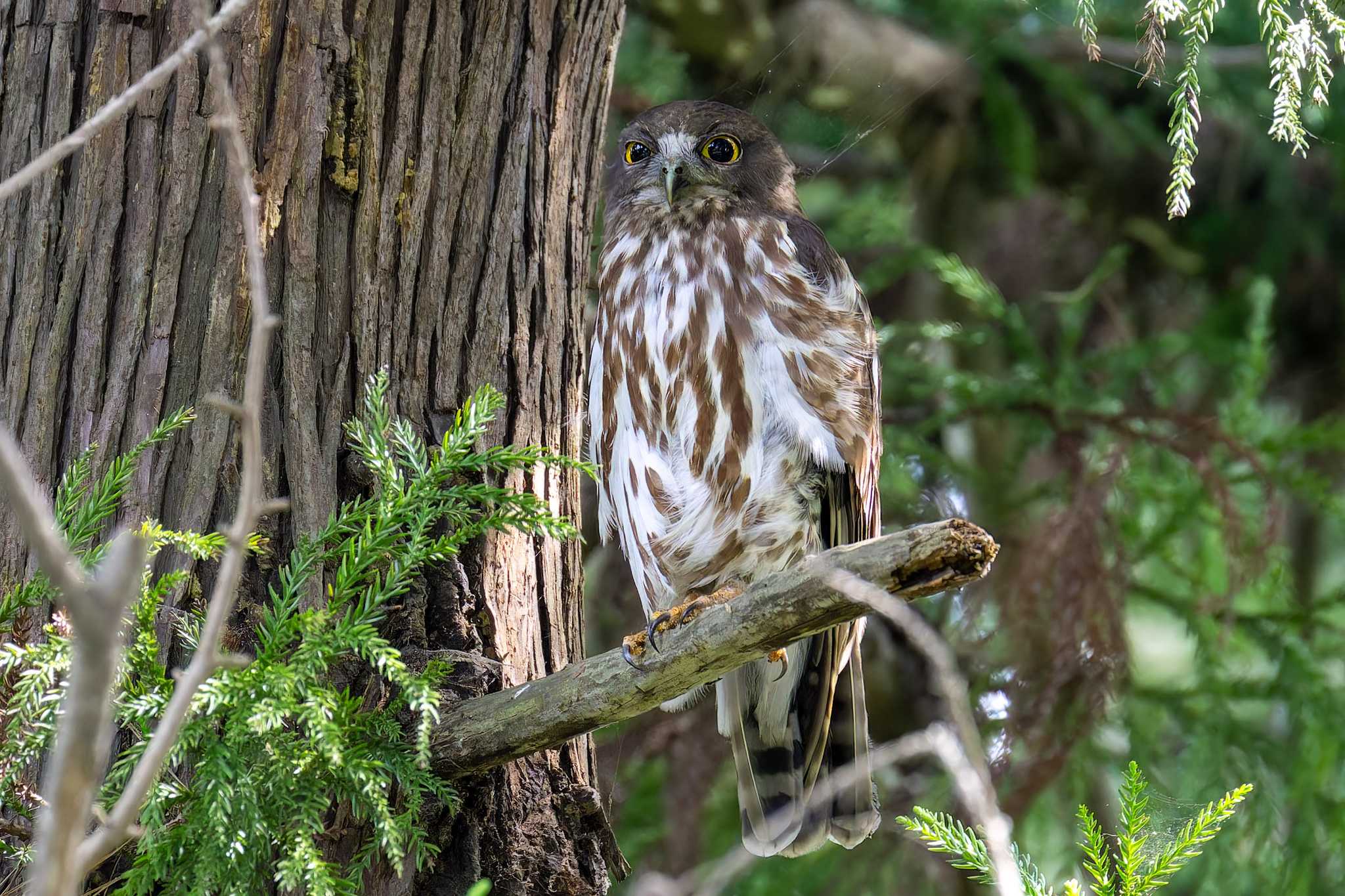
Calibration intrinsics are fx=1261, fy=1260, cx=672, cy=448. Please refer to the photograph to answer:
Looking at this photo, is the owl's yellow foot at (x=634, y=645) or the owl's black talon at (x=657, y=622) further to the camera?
the owl's black talon at (x=657, y=622)

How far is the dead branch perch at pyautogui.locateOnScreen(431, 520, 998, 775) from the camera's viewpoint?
5.77 ft

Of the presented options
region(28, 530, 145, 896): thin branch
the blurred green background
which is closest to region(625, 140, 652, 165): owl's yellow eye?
the blurred green background

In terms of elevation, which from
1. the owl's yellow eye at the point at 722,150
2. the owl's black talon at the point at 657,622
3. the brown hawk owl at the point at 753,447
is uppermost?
the owl's yellow eye at the point at 722,150

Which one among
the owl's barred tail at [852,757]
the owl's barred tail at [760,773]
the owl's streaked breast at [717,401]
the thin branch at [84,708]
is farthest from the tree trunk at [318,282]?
the thin branch at [84,708]

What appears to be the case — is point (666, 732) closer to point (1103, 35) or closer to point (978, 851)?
point (978, 851)

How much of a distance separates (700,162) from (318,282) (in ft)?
4.13

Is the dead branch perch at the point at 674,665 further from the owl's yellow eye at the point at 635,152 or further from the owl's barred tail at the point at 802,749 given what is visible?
the owl's yellow eye at the point at 635,152

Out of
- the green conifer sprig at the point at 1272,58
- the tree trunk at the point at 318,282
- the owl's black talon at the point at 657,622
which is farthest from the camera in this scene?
the owl's black talon at the point at 657,622

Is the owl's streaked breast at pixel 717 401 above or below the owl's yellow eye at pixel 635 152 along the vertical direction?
below

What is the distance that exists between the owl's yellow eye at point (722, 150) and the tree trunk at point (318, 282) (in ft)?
2.69

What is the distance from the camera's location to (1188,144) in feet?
7.39

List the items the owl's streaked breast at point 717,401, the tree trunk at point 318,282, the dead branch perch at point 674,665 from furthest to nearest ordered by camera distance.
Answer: the owl's streaked breast at point 717,401
the tree trunk at point 318,282
the dead branch perch at point 674,665

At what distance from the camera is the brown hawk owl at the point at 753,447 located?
2795 millimetres

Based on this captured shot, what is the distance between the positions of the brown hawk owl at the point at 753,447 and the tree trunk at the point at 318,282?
42 centimetres
